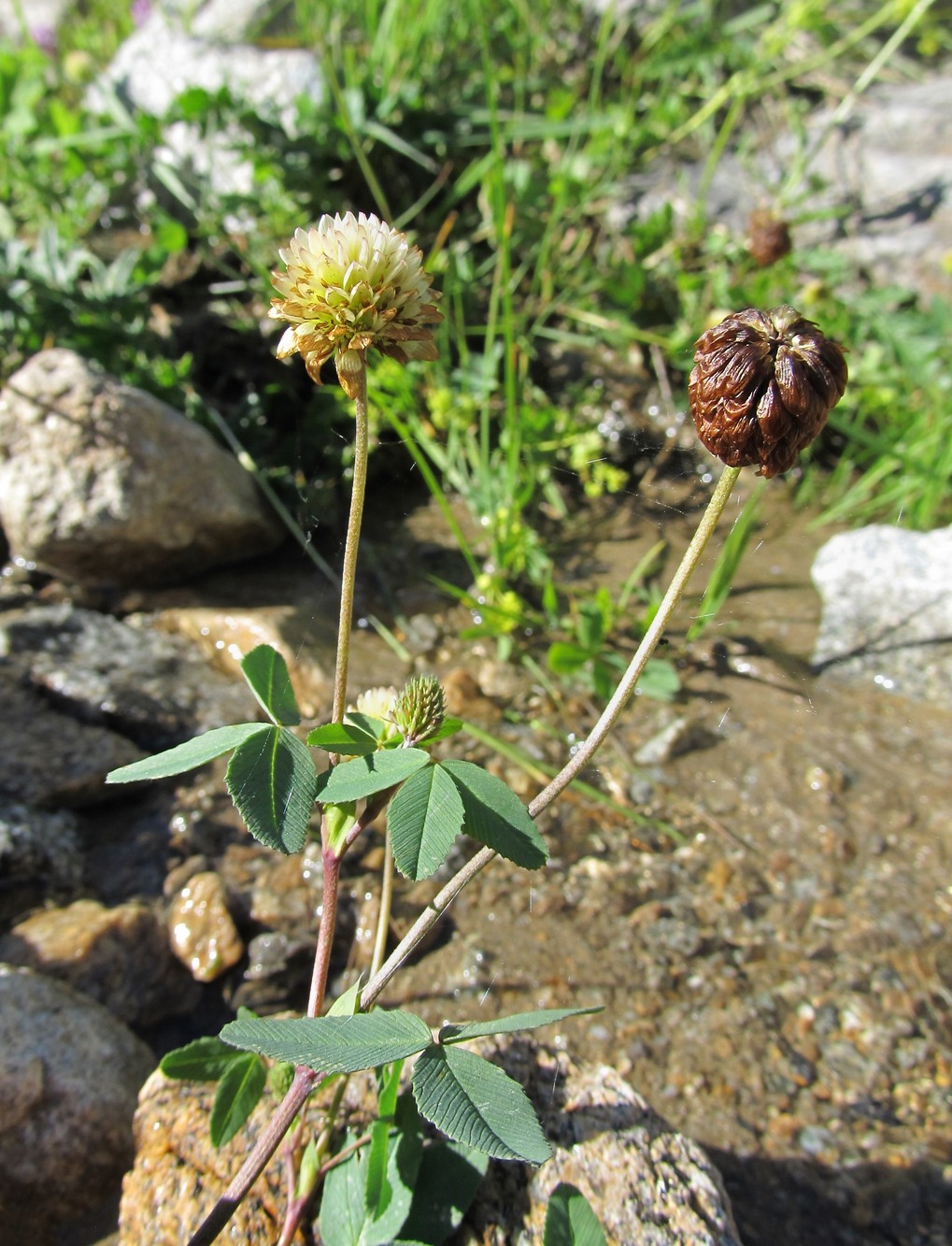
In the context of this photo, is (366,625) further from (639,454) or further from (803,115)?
(803,115)

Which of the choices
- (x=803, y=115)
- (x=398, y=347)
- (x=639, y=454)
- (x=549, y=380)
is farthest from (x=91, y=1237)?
(x=803, y=115)

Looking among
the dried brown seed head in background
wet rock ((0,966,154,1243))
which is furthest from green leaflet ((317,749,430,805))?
the dried brown seed head in background

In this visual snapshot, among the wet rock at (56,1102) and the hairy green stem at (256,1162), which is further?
the wet rock at (56,1102)

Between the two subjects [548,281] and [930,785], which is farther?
[548,281]

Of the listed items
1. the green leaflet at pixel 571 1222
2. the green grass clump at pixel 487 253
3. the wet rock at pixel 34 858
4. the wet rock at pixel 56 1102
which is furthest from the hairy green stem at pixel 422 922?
the green grass clump at pixel 487 253

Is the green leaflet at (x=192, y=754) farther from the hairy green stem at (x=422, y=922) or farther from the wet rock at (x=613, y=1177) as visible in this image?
the wet rock at (x=613, y=1177)
